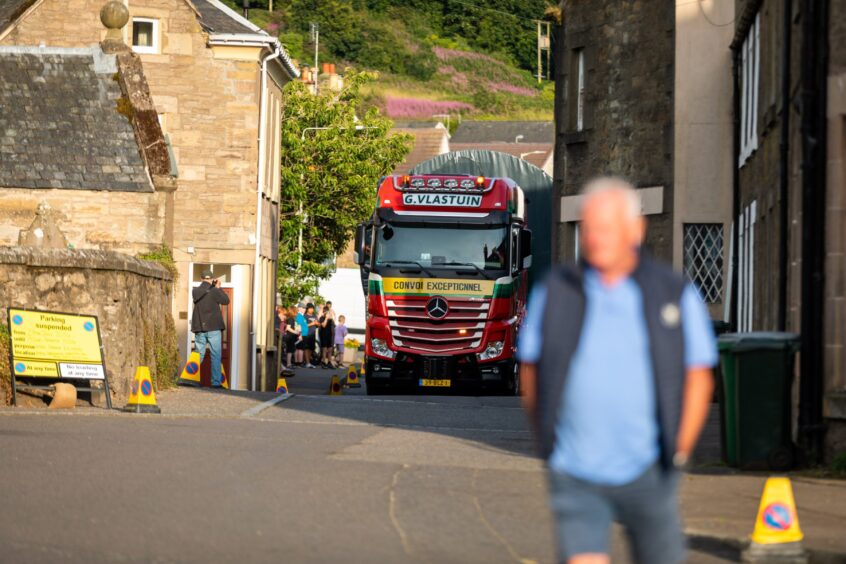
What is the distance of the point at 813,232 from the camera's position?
1324 cm

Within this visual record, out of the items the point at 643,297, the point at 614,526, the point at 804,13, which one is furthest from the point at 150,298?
the point at 643,297

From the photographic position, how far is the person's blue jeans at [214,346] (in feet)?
87.8

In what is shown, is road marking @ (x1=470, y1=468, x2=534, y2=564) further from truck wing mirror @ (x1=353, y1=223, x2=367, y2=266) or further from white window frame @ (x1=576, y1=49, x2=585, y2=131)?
white window frame @ (x1=576, y1=49, x2=585, y2=131)

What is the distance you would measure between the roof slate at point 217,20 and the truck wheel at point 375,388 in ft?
41.2

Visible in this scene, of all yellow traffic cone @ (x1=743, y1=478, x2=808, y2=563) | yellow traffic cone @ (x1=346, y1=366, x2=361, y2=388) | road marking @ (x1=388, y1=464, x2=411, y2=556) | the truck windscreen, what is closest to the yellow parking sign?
road marking @ (x1=388, y1=464, x2=411, y2=556)

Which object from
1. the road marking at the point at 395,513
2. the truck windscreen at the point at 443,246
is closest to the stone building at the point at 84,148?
the truck windscreen at the point at 443,246

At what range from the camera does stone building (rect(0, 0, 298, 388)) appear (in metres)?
35.4

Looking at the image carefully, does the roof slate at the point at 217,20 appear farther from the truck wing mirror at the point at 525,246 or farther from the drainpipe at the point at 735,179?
the drainpipe at the point at 735,179

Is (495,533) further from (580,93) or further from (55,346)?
(580,93)

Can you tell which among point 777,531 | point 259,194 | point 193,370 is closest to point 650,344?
point 777,531

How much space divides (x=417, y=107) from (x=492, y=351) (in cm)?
9213

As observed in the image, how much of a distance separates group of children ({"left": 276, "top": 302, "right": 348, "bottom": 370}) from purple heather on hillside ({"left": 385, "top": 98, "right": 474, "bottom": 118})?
211ft

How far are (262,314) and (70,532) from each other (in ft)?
97.1

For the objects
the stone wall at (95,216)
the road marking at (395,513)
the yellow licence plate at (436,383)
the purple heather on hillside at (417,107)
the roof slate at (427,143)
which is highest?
the purple heather on hillside at (417,107)
